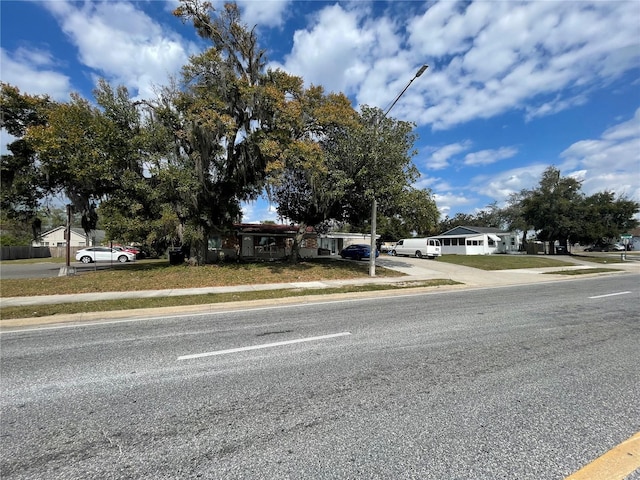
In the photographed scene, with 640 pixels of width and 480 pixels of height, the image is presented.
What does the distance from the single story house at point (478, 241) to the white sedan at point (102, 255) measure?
3715cm

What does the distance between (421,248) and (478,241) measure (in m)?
14.9

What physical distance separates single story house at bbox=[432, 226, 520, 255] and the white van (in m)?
12.7

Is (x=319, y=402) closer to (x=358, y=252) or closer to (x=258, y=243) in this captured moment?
(x=358, y=252)

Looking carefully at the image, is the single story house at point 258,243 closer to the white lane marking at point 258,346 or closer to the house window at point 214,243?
the house window at point 214,243

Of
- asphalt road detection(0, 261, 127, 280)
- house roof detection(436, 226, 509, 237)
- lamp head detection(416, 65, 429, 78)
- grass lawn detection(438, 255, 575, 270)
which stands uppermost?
lamp head detection(416, 65, 429, 78)

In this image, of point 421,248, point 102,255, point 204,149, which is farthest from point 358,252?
point 102,255

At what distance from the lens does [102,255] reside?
98.3ft

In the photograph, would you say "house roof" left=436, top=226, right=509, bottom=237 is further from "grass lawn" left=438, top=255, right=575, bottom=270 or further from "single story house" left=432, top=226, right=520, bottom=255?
"grass lawn" left=438, top=255, right=575, bottom=270

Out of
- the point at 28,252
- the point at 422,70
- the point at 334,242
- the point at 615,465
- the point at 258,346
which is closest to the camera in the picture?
the point at 615,465

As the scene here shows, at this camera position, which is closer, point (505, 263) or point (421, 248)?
point (505, 263)

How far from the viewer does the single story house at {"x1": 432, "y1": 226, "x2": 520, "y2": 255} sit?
43.3 m

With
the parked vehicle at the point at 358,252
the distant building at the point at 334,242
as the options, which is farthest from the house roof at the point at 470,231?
the parked vehicle at the point at 358,252

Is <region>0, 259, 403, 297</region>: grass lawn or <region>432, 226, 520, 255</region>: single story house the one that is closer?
<region>0, 259, 403, 297</region>: grass lawn

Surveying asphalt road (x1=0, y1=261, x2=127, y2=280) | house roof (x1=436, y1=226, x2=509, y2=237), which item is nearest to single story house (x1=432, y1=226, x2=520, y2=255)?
house roof (x1=436, y1=226, x2=509, y2=237)
